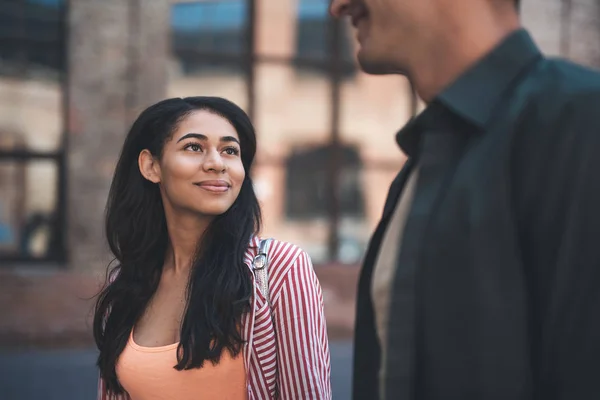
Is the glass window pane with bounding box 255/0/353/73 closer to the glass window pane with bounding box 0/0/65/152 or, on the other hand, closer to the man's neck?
the glass window pane with bounding box 0/0/65/152

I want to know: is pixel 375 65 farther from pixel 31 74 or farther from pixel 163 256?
pixel 31 74

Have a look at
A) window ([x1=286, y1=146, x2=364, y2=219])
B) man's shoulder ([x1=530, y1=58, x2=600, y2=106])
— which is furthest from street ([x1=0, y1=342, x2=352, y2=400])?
man's shoulder ([x1=530, y1=58, x2=600, y2=106])

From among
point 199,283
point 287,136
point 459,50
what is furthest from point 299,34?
point 459,50

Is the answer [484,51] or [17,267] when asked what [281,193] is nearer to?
[17,267]

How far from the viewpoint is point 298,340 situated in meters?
2.16

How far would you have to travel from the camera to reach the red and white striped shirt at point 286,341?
7.06ft

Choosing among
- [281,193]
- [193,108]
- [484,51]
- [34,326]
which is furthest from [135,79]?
[484,51]

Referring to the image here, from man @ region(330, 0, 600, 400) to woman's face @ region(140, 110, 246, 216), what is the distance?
1270 millimetres

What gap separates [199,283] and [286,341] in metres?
0.32

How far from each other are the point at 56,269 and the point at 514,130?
870 cm

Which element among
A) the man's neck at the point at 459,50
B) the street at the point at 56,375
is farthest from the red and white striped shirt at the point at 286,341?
the street at the point at 56,375

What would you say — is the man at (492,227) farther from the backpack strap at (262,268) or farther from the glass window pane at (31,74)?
the glass window pane at (31,74)

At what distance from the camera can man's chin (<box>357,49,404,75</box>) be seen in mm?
1154

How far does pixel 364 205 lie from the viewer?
34.8 feet
